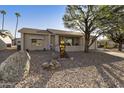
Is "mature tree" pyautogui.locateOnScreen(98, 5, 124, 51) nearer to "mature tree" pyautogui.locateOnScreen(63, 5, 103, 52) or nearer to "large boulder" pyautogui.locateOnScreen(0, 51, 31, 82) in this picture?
"mature tree" pyautogui.locateOnScreen(63, 5, 103, 52)

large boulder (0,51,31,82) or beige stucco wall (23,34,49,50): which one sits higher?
beige stucco wall (23,34,49,50)

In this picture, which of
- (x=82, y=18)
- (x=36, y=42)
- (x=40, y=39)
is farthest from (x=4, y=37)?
(x=82, y=18)

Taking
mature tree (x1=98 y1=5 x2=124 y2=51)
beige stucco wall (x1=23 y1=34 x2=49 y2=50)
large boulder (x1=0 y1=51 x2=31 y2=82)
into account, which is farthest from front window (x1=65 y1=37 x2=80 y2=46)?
large boulder (x1=0 y1=51 x2=31 y2=82)

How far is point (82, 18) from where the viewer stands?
17.1 m

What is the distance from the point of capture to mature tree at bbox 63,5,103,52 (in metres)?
16.0

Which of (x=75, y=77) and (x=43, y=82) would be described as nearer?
(x=43, y=82)

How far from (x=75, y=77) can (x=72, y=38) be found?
1765 cm

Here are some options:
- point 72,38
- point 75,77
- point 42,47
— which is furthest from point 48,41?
point 75,77

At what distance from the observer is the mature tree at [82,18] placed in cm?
1603

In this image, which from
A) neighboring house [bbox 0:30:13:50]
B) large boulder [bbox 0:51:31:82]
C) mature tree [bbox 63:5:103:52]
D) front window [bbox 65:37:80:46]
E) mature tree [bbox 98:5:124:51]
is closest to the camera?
large boulder [bbox 0:51:31:82]

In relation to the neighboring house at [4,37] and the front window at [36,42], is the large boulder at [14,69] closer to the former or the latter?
the front window at [36,42]
